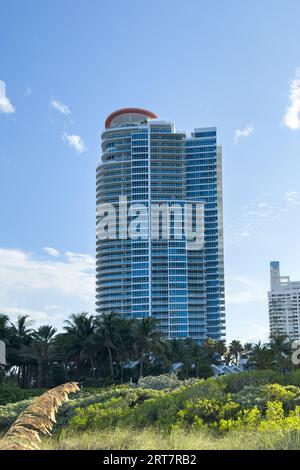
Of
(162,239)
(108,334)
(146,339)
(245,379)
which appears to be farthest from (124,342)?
(162,239)

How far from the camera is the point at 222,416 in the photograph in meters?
13.5

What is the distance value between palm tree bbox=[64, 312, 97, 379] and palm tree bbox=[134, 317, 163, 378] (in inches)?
250

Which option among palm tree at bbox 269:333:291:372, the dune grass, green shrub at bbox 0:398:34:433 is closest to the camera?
the dune grass

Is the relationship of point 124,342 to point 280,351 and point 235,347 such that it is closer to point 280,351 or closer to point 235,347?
point 280,351

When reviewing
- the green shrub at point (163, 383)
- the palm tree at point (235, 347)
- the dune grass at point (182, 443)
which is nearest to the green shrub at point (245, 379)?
the green shrub at point (163, 383)

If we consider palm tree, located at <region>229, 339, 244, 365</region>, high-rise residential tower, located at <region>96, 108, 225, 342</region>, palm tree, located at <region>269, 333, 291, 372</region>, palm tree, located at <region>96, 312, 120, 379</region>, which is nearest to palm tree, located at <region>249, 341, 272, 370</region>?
palm tree, located at <region>269, 333, 291, 372</region>

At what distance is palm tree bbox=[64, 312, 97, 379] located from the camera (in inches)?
2418

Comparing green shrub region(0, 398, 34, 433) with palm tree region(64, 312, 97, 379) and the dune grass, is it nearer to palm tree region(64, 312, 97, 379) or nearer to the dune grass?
the dune grass

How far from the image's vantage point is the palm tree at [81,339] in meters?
61.4

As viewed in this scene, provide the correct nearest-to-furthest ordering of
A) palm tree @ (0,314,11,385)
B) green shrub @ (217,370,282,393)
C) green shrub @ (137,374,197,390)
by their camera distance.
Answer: green shrub @ (217,370,282,393)
green shrub @ (137,374,197,390)
palm tree @ (0,314,11,385)

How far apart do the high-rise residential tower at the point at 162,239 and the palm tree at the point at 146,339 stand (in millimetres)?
86445

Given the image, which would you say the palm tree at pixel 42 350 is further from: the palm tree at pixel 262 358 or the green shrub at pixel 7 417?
the green shrub at pixel 7 417
